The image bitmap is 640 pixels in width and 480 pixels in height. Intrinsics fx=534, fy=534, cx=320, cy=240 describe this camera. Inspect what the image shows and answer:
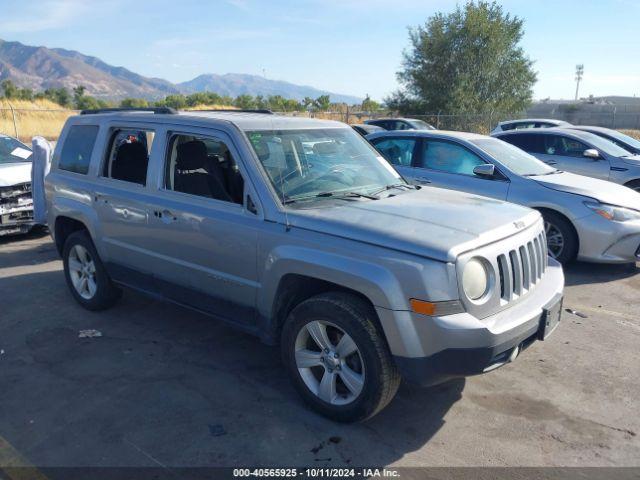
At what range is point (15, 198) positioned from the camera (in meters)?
8.16

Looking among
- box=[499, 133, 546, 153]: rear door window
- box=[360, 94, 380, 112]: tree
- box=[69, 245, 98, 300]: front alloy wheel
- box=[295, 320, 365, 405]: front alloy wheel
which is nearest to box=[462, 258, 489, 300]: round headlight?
box=[295, 320, 365, 405]: front alloy wheel

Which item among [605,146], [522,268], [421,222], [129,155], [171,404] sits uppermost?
[129,155]

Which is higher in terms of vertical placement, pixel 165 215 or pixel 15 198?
pixel 165 215

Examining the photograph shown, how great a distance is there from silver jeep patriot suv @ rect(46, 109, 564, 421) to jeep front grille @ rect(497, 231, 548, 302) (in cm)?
1

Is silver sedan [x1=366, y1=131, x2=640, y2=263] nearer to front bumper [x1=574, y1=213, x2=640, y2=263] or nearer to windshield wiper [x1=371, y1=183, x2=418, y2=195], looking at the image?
front bumper [x1=574, y1=213, x2=640, y2=263]

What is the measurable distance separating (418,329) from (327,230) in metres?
0.84

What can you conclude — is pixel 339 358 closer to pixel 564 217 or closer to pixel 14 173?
pixel 564 217

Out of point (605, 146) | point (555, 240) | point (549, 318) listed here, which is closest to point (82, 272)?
point (549, 318)

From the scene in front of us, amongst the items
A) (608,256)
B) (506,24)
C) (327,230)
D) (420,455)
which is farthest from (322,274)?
(506,24)

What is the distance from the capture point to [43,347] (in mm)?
4617

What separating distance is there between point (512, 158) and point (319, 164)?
420 centimetres

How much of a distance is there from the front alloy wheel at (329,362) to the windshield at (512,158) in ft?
15.2

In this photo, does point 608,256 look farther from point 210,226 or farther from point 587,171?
point 210,226

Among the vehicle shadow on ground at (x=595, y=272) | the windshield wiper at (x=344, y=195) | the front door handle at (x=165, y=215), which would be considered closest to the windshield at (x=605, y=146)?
the vehicle shadow on ground at (x=595, y=272)
